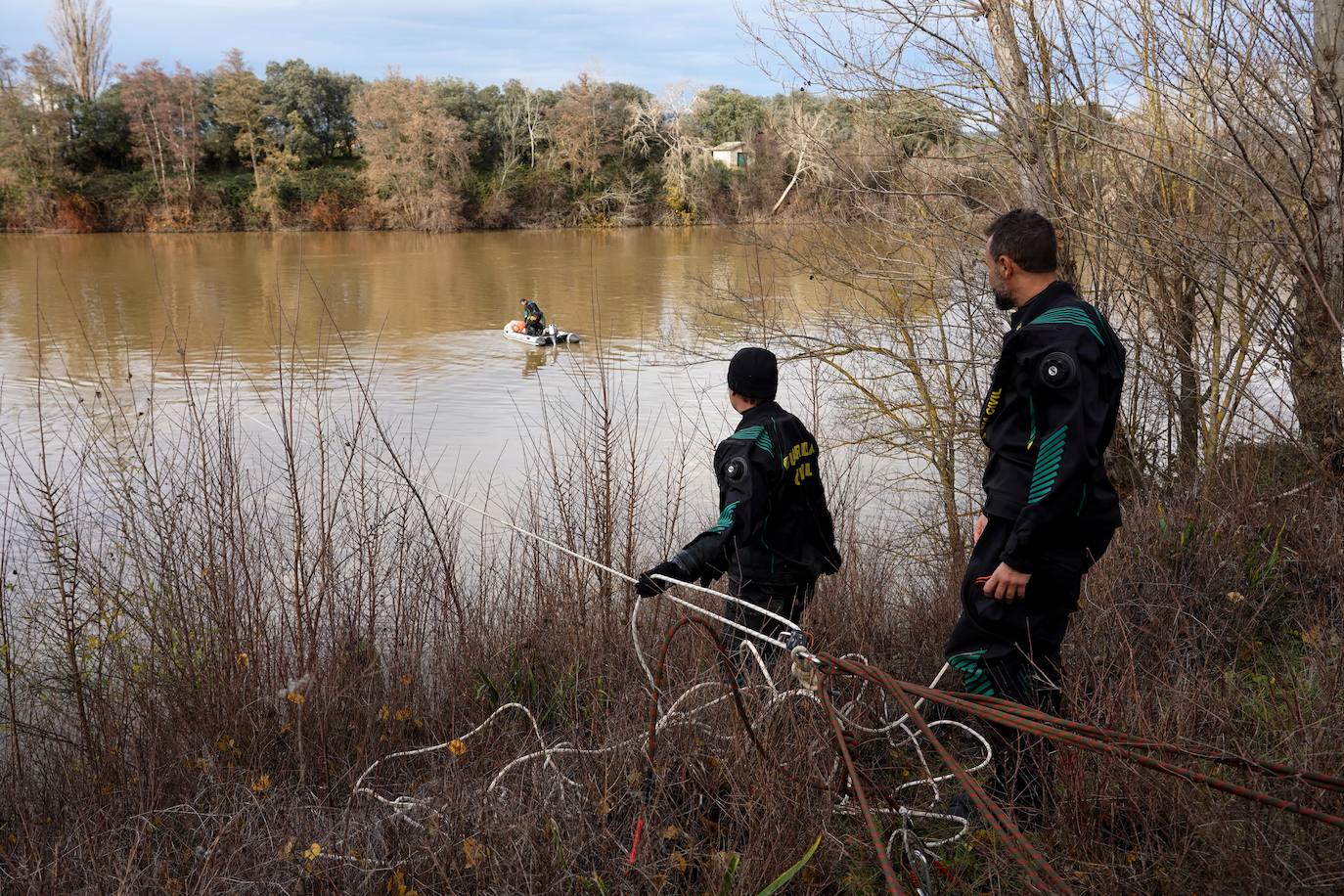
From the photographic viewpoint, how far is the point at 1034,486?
3.15 meters

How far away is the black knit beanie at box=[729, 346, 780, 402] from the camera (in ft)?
13.0

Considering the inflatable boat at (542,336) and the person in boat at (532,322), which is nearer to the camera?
the inflatable boat at (542,336)

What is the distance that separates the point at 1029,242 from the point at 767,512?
1.31m

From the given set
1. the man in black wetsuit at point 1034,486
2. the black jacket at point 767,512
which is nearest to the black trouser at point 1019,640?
the man in black wetsuit at point 1034,486

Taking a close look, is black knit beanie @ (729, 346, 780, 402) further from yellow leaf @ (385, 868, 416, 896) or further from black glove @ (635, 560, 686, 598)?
yellow leaf @ (385, 868, 416, 896)

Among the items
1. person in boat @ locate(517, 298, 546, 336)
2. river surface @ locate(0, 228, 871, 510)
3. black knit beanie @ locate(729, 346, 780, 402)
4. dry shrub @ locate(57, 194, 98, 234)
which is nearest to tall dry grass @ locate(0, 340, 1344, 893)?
black knit beanie @ locate(729, 346, 780, 402)

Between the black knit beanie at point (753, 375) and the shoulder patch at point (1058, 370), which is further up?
the shoulder patch at point (1058, 370)

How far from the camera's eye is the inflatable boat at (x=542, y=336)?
856 inches

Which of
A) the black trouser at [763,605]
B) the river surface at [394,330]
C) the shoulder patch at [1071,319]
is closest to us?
the shoulder patch at [1071,319]

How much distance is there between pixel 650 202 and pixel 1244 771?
53.6 meters

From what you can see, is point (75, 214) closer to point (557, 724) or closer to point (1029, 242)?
point (557, 724)

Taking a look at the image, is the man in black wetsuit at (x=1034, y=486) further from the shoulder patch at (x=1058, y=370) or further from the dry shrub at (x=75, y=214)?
the dry shrub at (x=75, y=214)

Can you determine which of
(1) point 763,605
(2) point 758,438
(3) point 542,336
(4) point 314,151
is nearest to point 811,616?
(1) point 763,605

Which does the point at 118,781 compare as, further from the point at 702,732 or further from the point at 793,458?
the point at 793,458
